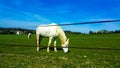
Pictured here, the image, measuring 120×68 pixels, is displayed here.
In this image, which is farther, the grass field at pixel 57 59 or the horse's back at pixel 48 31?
the horse's back at pixel 48 31

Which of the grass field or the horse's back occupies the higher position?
the horse's back

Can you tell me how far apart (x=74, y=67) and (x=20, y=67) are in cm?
223

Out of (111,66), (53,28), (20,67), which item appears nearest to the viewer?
(20,67)

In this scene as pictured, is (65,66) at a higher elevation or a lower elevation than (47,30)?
lower

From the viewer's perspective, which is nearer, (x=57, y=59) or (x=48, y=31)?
(x=57, y=59)

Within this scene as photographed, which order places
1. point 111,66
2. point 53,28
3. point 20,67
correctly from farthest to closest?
point 53,28, point 111,66, point 20,67

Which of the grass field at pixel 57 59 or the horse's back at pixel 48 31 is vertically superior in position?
the horse's back at pixel 48 31

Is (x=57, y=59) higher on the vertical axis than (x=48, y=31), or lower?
lower

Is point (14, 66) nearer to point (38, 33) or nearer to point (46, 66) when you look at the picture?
point (46, 66)

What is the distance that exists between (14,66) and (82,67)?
2.87 metres

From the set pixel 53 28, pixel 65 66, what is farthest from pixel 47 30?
pixel 65 66

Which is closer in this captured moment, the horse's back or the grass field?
the grass field

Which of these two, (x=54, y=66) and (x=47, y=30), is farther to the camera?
(x=47, y=30)

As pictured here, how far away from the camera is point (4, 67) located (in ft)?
34.1
